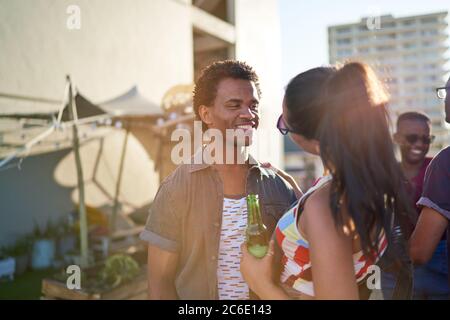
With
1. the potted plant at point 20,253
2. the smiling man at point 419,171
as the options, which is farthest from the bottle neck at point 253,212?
the potted plant at point 20,253

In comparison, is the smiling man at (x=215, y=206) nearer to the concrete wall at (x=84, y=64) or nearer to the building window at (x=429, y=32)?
the concrete wall at (x=84, y=64)

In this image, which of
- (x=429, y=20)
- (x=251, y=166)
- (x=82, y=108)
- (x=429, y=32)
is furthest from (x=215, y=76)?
(x=429, y=32)

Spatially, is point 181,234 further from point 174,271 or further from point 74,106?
point 74,106

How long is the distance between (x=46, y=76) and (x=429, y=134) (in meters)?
6.08

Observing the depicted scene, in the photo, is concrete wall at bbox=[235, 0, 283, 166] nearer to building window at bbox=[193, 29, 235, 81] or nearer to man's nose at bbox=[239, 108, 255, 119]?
building window at bbox=[193, 29, 235, 81]

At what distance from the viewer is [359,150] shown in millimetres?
1282

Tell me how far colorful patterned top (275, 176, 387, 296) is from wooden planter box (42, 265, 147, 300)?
3105mm

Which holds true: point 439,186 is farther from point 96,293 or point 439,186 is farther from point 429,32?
point 429,32

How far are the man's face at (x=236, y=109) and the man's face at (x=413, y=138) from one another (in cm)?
171

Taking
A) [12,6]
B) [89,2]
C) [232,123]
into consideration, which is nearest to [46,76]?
[12,6]

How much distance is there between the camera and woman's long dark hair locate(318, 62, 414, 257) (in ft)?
4.19

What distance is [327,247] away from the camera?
1.24 m


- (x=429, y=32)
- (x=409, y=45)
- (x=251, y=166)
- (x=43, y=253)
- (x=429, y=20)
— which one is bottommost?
(x=43, y=253)

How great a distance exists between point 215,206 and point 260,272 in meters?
0.62
